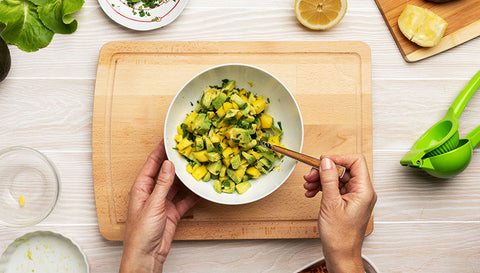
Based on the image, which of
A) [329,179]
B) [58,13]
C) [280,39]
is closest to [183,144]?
[329,179]

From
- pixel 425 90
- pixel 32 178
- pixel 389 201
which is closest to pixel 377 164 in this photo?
pixel 389 201

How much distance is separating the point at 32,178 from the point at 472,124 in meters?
2.09

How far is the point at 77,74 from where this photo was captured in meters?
1.75

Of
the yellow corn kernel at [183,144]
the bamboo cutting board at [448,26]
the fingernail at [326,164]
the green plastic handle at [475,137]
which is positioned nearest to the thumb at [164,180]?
the yellow corn kernel at [183,144]

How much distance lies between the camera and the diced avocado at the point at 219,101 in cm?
150

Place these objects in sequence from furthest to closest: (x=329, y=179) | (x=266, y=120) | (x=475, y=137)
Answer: (x=475, y=137)
(x=266, y=120)
(x=329, y=179)

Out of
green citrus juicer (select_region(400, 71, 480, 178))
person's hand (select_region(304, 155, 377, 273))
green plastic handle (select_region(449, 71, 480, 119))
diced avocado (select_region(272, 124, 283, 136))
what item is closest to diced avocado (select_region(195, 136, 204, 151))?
diced avocado (select_region(272, 124, 283, 136))

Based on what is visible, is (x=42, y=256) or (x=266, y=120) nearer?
(x=266, y=120)

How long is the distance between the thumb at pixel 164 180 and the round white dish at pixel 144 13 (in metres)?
0.69

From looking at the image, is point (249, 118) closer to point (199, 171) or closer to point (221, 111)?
point (221, 111)

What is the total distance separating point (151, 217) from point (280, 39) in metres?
0.99

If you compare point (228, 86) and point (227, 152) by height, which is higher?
point (228, 86)

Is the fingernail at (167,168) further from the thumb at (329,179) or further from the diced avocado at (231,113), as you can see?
the thumb at (329,179)

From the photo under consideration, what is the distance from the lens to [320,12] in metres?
1.70
